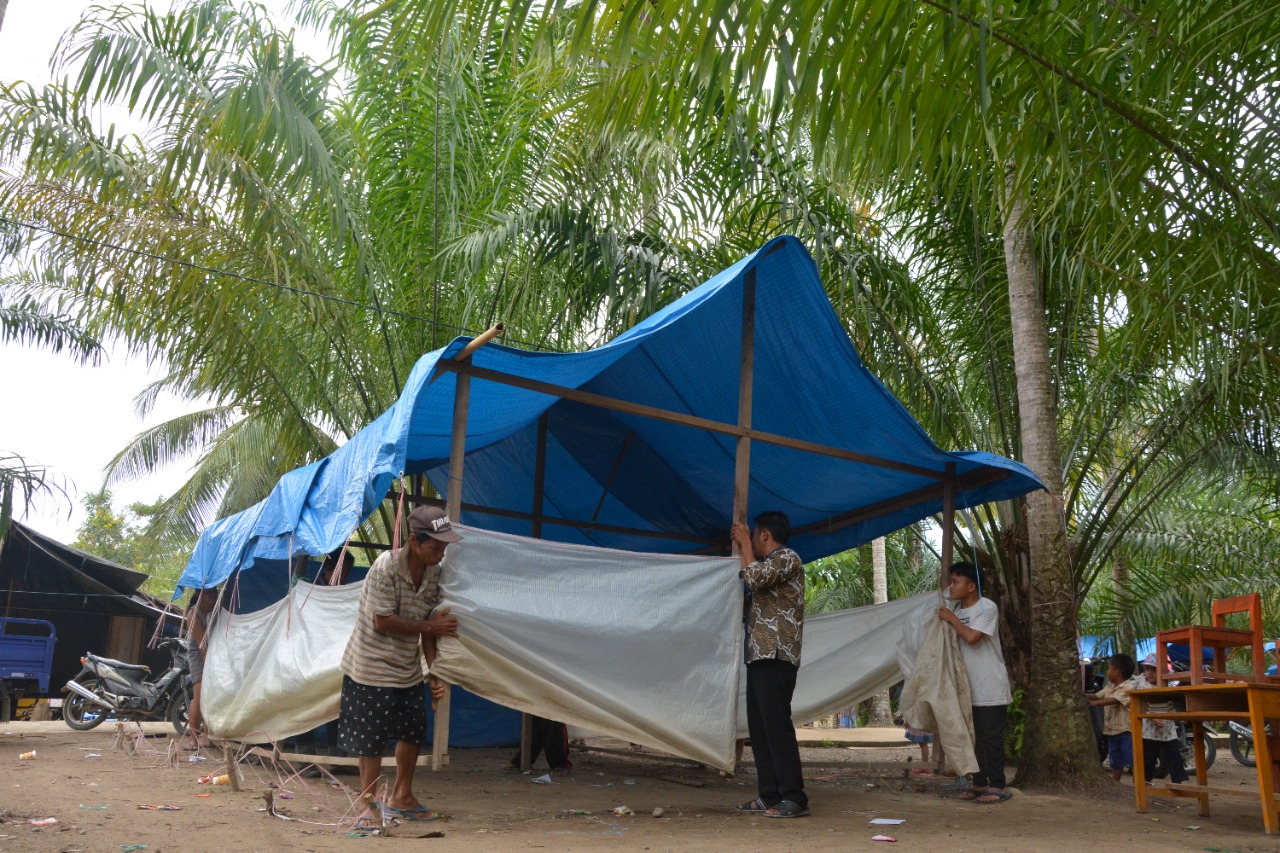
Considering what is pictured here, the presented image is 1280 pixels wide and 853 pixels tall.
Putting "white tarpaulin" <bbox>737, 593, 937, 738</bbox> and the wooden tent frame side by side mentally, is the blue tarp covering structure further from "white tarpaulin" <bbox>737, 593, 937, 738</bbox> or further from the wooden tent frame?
"white tarpaulin" <bbox>737, 593, 937, 738</bbox>

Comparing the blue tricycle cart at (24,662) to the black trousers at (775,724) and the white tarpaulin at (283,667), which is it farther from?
the black trousers at (775,724)

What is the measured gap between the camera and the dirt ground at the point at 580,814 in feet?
14.5

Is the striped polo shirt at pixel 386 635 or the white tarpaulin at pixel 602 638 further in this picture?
the white tarpaulin at pixel 602 638

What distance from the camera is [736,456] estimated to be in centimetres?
616

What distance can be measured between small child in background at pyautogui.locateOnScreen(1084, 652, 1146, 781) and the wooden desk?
2174mm

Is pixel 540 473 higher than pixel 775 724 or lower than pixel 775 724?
higher

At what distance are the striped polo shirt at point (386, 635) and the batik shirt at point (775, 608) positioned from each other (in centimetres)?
161

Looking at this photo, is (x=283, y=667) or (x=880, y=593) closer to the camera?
(x=283, y=667)

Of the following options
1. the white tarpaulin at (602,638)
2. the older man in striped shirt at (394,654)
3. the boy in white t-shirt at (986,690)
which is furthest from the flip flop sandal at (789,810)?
the older man in striped shirt at (394,654)

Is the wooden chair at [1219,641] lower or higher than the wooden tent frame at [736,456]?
lower

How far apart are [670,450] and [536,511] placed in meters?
1.12

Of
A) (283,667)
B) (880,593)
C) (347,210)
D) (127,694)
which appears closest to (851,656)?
(283,667)

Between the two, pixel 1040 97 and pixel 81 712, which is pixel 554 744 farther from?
pixel 81 712

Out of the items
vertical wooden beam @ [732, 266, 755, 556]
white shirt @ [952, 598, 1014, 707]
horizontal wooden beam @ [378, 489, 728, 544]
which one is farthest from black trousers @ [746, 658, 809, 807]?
horizontal wooden beam @ [378, 489, 728, 544]
